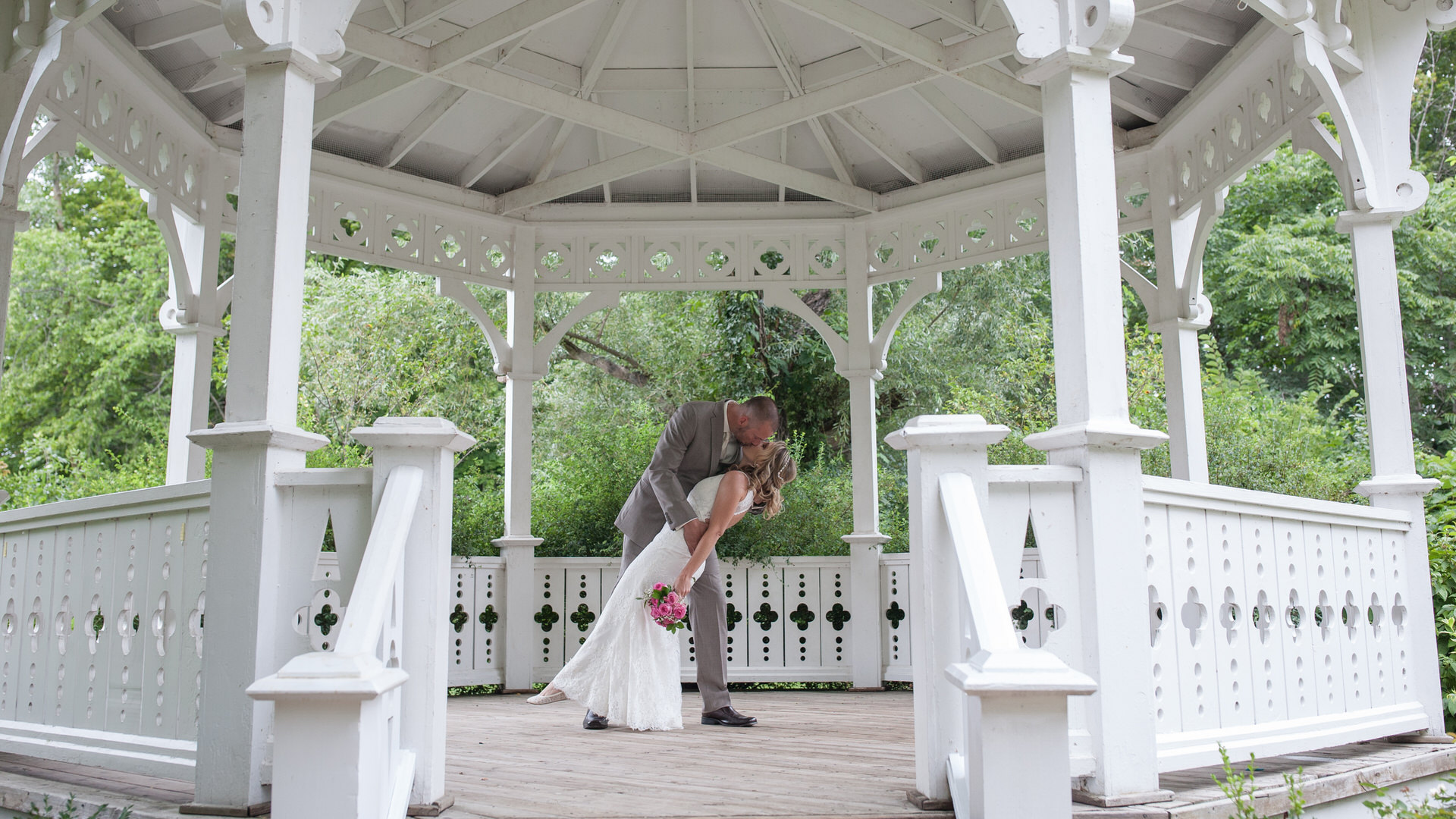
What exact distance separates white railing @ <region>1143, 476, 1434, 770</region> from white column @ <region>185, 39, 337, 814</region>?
272 cm

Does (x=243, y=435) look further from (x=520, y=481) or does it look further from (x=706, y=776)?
(x=520, y=481)

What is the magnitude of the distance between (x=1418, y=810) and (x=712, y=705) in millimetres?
3033

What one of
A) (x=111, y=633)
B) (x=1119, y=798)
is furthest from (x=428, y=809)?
(x=1119, y=798)

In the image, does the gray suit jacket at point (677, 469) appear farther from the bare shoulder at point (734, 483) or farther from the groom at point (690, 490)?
the bare shoulder at point (734, 483)

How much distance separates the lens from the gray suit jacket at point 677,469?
522 cm

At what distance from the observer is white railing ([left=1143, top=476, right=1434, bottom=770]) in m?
3.48

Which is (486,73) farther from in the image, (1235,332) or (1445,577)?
(1235,332)

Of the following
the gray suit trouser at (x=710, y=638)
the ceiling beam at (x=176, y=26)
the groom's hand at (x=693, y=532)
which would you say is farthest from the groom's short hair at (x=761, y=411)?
the ceiling beam at (x=176, y=26)

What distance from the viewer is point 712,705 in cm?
536

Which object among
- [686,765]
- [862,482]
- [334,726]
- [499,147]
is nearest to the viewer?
[334,726]

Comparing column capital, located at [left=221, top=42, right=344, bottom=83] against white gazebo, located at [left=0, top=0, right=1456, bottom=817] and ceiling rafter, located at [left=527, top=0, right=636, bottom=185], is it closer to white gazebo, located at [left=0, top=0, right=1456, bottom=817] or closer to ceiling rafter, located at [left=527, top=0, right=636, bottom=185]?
white gazebo, located at [left=0, top=0, right=1456, bottom=817]

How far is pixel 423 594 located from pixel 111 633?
4.13ft

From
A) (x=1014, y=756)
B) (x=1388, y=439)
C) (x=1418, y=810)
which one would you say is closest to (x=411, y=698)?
(x=1014, y=756)

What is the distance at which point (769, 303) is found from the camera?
7.77m
